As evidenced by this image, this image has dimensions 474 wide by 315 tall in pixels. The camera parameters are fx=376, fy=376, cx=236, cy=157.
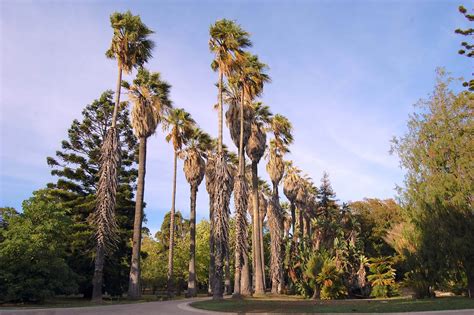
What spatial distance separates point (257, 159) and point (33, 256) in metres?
18.8

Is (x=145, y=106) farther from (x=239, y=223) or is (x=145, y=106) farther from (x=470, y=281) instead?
(x=470, y=281)

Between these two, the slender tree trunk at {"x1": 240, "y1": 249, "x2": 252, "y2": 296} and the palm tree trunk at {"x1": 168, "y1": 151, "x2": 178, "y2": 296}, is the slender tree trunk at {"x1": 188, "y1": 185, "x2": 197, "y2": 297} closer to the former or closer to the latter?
the palm tree trunk at {"x1": 168, "y1": 151, "x2": 178, "y2": 296}

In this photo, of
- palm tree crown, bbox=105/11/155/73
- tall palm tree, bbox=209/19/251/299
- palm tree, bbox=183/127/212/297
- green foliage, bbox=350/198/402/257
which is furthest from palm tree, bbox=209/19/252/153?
green foliage, bbox=350/198/402/257

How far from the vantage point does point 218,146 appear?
2631cm

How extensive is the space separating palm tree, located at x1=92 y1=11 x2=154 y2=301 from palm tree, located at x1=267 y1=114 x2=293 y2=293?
15.6 m

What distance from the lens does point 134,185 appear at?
124ft

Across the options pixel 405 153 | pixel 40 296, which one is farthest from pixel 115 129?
pixel 405 153

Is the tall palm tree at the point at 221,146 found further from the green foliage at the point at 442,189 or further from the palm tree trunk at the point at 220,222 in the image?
the green foliage at the point at 442,189

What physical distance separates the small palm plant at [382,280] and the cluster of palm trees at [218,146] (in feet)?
31.0

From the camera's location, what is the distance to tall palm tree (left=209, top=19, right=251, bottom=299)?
24.4 metres

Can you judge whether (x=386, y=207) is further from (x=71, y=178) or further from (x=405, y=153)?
(x=71, y=178)

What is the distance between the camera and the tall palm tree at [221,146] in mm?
24406

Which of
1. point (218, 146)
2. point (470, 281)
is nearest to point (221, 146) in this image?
point (218, 146)

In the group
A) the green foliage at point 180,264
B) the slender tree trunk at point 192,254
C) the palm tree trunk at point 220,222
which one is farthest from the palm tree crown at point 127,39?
the green foliage at point 180,264
